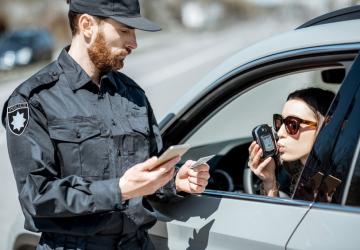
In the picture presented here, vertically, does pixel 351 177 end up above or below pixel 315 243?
above

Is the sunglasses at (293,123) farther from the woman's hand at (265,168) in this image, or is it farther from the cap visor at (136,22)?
the cap visor at (136,22)

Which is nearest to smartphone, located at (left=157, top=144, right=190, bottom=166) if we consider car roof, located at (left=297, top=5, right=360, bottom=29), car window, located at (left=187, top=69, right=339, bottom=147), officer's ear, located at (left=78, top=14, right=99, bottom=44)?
officer's ear, located at (left=78, top=14, right=99, bottom=44)

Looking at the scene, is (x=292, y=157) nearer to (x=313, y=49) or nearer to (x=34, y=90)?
(x=313, y=49)

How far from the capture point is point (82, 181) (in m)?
2.22

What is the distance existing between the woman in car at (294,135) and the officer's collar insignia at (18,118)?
0.95 meters

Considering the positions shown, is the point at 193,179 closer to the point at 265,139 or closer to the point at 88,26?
the point at 265,139

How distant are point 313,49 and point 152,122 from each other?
69 cm

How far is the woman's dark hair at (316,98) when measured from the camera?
8.64ft

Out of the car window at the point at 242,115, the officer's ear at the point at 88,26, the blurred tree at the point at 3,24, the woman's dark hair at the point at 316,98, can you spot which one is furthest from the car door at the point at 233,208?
the blurred tree at the point at 3,24

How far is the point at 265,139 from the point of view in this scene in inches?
104

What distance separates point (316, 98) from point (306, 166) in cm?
54

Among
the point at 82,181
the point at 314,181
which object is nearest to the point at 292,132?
the point at 314,181

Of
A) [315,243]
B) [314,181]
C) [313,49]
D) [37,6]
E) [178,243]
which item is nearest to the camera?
[315,243]

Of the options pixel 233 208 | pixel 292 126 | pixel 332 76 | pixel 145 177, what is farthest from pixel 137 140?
pixel 332 76
